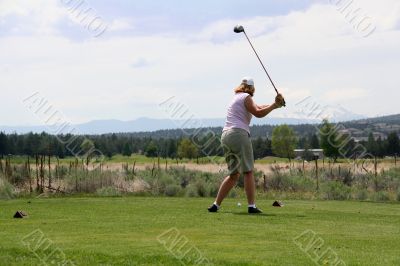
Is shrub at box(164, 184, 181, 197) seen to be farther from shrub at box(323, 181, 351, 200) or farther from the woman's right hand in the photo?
the woman's right hand

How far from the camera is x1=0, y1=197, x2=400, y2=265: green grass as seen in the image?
569 centimetres

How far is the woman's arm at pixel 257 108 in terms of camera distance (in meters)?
9.65

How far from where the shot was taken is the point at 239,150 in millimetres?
9812

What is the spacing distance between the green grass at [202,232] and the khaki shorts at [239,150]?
66 cm

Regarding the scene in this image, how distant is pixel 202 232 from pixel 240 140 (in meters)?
2.91

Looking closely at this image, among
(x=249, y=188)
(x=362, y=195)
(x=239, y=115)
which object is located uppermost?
(x=239, y=115)

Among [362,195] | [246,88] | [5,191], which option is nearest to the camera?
[246,88]

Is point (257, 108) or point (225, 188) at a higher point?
point (257, 108)

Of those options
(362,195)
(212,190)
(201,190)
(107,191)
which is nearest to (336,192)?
(362,195)

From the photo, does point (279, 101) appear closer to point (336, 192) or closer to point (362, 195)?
point (336, 192)

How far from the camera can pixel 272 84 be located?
10.5 m

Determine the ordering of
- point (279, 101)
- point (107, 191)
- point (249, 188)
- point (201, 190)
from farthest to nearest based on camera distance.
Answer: point (107, 191) < point (201, 190) < point (249, 188) < point (279, 101)

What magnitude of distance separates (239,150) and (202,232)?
2.84 meters

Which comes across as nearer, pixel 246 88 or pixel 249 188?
pixel 249 188
